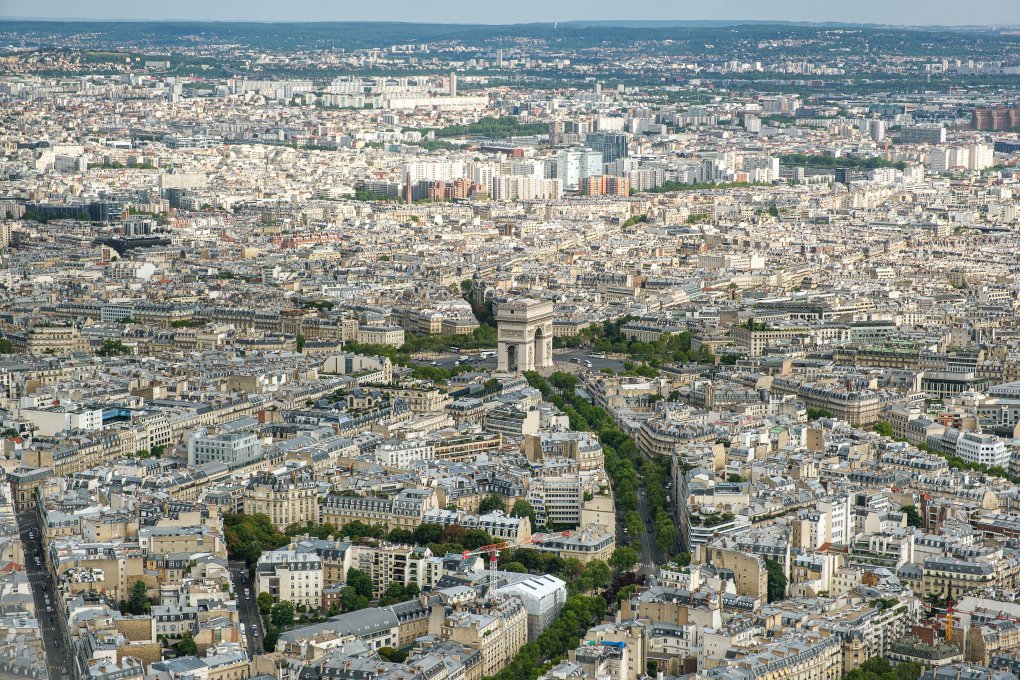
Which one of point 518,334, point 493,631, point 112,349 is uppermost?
point 493,631

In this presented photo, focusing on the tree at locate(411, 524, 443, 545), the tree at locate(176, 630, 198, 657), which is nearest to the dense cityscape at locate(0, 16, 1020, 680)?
the tree at locate(176, 630, 198, 657)

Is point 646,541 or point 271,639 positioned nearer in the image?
point 271,639

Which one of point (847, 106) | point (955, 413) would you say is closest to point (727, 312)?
point (955, 413)

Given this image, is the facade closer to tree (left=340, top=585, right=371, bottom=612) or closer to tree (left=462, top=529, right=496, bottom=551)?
tree (left=462, top=529, right=496, bottom=551)

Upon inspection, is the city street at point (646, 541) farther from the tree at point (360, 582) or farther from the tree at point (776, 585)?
the tree at point (360, 582)

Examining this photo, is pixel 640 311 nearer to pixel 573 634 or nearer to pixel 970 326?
pixel 970 326

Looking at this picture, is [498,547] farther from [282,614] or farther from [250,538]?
[282,614]

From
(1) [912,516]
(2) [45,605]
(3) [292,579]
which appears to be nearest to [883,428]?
(1) [912,516]
